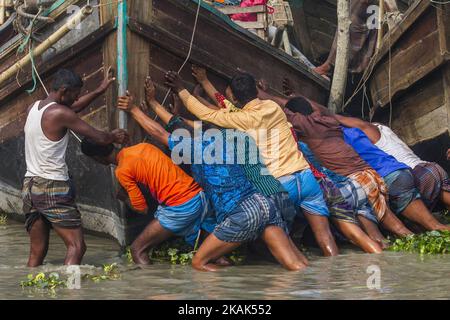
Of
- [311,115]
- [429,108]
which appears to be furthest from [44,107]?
[429,108]

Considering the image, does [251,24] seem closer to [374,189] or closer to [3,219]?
[374,189]

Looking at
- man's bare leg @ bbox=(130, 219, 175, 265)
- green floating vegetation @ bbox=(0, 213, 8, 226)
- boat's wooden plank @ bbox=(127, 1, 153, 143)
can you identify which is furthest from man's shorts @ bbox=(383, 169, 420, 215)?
green floating vegetation @ bbox=(0, 213, 8, 226)

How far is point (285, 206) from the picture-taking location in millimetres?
7645

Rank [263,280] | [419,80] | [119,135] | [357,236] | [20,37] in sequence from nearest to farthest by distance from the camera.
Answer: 1. [263,280]
2. [119,135]
3. [357,236]
4. [20,37]
5. [419,80]

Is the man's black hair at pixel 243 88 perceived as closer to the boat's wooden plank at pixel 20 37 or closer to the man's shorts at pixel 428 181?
the boat's wooden plank at pixel 20 37

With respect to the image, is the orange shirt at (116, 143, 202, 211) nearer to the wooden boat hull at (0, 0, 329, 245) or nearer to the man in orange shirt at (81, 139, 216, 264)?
the man in orange shirt at (81, 139, 216, 264)

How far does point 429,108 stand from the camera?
9.64m

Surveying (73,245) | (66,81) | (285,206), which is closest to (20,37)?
(66,81)

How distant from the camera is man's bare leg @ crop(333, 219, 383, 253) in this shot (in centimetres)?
799

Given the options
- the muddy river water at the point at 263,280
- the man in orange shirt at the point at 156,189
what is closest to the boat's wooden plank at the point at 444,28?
the muddy river water at the point at 263,280

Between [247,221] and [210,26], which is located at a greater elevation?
[210,26]

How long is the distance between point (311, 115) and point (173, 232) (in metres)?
1.87

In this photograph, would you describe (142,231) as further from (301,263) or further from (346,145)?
(346,145)

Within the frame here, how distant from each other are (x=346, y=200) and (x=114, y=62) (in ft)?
7.63
